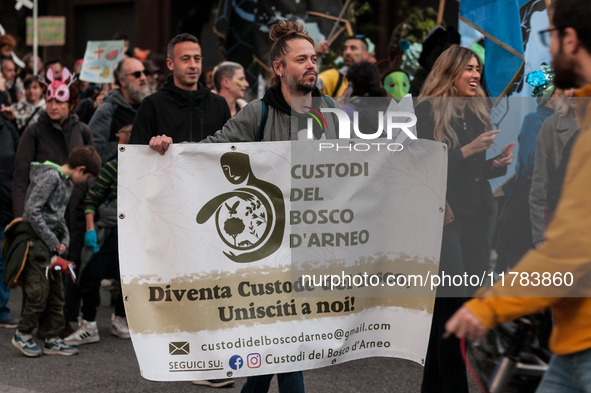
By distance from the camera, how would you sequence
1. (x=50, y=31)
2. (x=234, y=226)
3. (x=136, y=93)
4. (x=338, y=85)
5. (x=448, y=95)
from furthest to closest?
(x=50, y=31)
(x=338, y=85)
(x=136, y=93)
(x=448, y=95)
(x=234, y=226)

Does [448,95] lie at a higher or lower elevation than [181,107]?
higher

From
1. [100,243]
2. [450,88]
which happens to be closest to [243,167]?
[450,88]

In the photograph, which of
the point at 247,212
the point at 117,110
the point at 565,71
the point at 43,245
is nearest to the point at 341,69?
the point at 117,110

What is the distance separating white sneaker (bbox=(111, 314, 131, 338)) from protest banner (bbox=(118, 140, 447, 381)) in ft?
8.85

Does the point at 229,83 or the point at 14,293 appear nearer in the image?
the point at 229,83

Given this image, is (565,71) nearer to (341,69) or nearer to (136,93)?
(136,93)

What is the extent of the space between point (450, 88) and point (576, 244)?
263 cm

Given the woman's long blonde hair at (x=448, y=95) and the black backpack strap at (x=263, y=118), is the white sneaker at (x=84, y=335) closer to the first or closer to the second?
the black backpack strap at (x=263, y=118)

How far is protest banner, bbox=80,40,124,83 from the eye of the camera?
1096cm

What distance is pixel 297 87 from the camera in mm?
3867

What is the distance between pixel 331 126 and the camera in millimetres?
3928

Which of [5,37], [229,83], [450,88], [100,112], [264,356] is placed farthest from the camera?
[5,37]

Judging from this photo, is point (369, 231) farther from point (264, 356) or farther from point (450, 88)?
point (450, 88)

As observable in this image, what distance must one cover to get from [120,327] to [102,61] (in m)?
6.00
